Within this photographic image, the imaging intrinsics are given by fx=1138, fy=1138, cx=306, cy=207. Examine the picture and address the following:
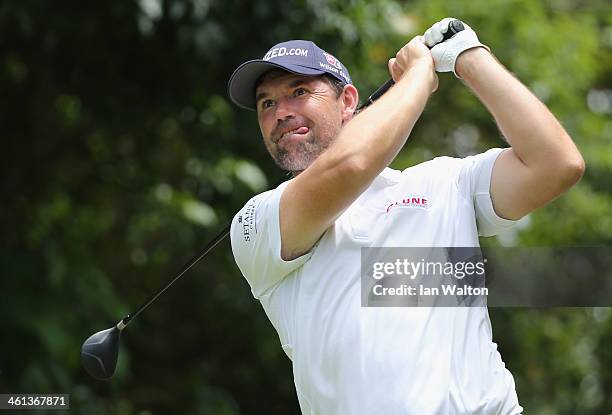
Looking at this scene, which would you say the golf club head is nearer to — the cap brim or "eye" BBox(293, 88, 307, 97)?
the cap brim

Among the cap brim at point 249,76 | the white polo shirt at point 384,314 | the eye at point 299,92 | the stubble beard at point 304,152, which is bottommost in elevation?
the white polo shirt at point 384,314

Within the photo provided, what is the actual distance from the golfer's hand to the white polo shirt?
10.6 inches

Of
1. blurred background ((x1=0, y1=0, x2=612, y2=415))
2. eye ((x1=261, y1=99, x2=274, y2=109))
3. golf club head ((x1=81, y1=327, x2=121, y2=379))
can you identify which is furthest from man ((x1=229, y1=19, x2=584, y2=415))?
blurred background ((x1=0, y1=0, x2=612, y2=415))

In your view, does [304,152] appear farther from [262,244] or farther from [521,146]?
[521,146]

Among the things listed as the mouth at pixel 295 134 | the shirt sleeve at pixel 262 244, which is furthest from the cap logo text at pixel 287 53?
the shirt sleeve at pixel 262 244

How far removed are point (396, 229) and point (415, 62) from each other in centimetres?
47

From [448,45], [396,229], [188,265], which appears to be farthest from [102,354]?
[448,45]

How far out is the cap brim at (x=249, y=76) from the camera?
3.51m

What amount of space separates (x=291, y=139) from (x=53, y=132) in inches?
223

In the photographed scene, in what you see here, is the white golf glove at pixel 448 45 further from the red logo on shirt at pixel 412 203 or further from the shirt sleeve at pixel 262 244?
the shirt sleeve at pixel 262 244

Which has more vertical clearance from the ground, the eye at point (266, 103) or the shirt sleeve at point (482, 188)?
the eye at point (266, 103)

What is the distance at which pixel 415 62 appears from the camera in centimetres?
319

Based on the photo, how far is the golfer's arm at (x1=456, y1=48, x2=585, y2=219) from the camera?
2.96 m

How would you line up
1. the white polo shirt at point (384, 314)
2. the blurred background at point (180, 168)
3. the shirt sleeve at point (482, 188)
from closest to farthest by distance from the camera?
the white polo shirt at point (384, 314), the shirt sleeve at point (482, 188), the blurred background at point (180, 168)
